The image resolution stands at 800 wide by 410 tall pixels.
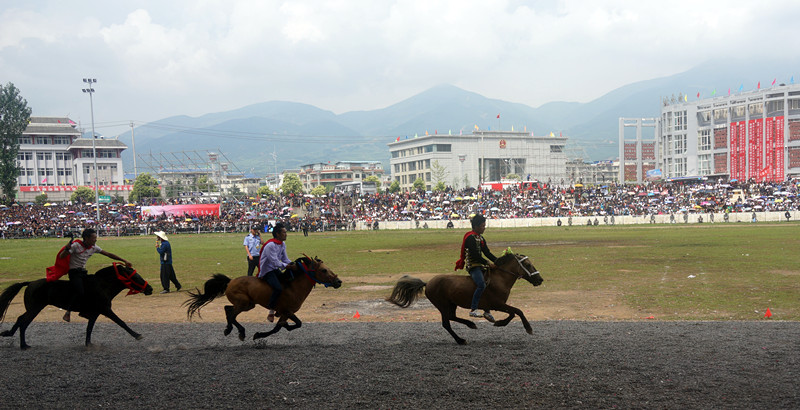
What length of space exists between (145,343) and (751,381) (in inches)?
403

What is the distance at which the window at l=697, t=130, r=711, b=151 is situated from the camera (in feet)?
343

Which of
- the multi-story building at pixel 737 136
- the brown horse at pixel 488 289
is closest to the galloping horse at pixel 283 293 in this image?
the brown horse at pixel 488 289

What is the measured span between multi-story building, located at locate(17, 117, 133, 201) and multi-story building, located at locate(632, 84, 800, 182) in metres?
121

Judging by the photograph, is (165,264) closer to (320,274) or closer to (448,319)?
(320,274)

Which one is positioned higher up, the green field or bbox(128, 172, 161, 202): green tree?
bbox(128, 172, 161, 202): green tree

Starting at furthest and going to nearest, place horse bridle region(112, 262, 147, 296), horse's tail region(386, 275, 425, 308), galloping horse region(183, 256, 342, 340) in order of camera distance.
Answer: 1. horse bridle region(112, 262, 147, 296)
2. horse's tail region(386, 275, 425, 308)
3. galloping horse region(183, 256, 342, 340)

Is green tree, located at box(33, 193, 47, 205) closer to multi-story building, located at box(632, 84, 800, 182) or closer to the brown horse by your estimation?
multi-story building, located at box(632, 84, 800, 182)

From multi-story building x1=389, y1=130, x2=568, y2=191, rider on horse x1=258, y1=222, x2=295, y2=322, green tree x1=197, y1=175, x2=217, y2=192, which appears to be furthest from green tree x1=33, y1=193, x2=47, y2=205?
rider on horse x1=258, y1=222, x2=295, y2=322

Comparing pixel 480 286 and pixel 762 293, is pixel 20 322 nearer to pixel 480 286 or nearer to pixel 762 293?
pixel 480 286

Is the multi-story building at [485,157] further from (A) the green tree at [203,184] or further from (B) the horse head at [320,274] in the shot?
(B) the horse head at [320,274]

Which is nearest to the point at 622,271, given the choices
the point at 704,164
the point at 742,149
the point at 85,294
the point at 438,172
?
the point at 85,294

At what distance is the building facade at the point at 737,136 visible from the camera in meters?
90.4

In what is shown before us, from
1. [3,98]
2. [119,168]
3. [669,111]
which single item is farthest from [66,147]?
[669,111]

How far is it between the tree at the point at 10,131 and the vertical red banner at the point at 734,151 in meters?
102
